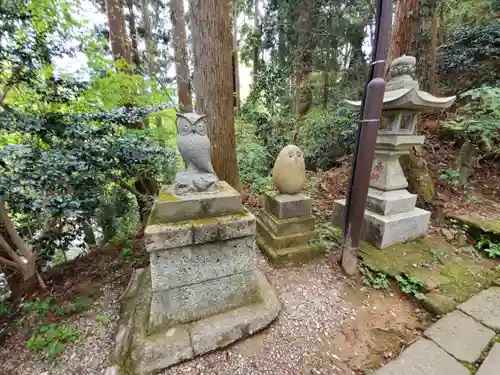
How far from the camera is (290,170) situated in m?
2.65

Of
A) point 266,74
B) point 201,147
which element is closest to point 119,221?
point 201,147

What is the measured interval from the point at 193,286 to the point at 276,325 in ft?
2.51

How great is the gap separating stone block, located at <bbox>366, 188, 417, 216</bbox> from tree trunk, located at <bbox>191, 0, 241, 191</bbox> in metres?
2.01

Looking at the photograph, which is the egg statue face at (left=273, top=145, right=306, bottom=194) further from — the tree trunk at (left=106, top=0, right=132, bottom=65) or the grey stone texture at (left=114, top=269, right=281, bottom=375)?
the tree trunk at (left=106, top=0, right=132, bottom=65)

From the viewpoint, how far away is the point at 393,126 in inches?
109

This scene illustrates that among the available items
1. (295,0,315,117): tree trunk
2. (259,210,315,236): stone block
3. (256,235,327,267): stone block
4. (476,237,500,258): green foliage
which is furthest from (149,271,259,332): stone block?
(295,0,315,117): tree trunk

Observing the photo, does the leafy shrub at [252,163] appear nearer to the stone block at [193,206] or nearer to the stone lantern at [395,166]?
the stone lantern at [395,166]

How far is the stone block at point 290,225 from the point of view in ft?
8.65

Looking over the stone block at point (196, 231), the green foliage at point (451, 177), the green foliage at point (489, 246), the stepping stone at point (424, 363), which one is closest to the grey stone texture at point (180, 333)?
the stone block at point (196, 231)

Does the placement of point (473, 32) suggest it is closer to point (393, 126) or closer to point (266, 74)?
point (266, 74)

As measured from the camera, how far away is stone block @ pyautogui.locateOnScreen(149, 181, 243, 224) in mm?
1667

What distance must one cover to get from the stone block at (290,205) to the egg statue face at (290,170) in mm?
97

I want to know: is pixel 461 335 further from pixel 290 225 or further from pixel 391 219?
pixel 290 225

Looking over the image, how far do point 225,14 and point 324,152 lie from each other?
165 inches
